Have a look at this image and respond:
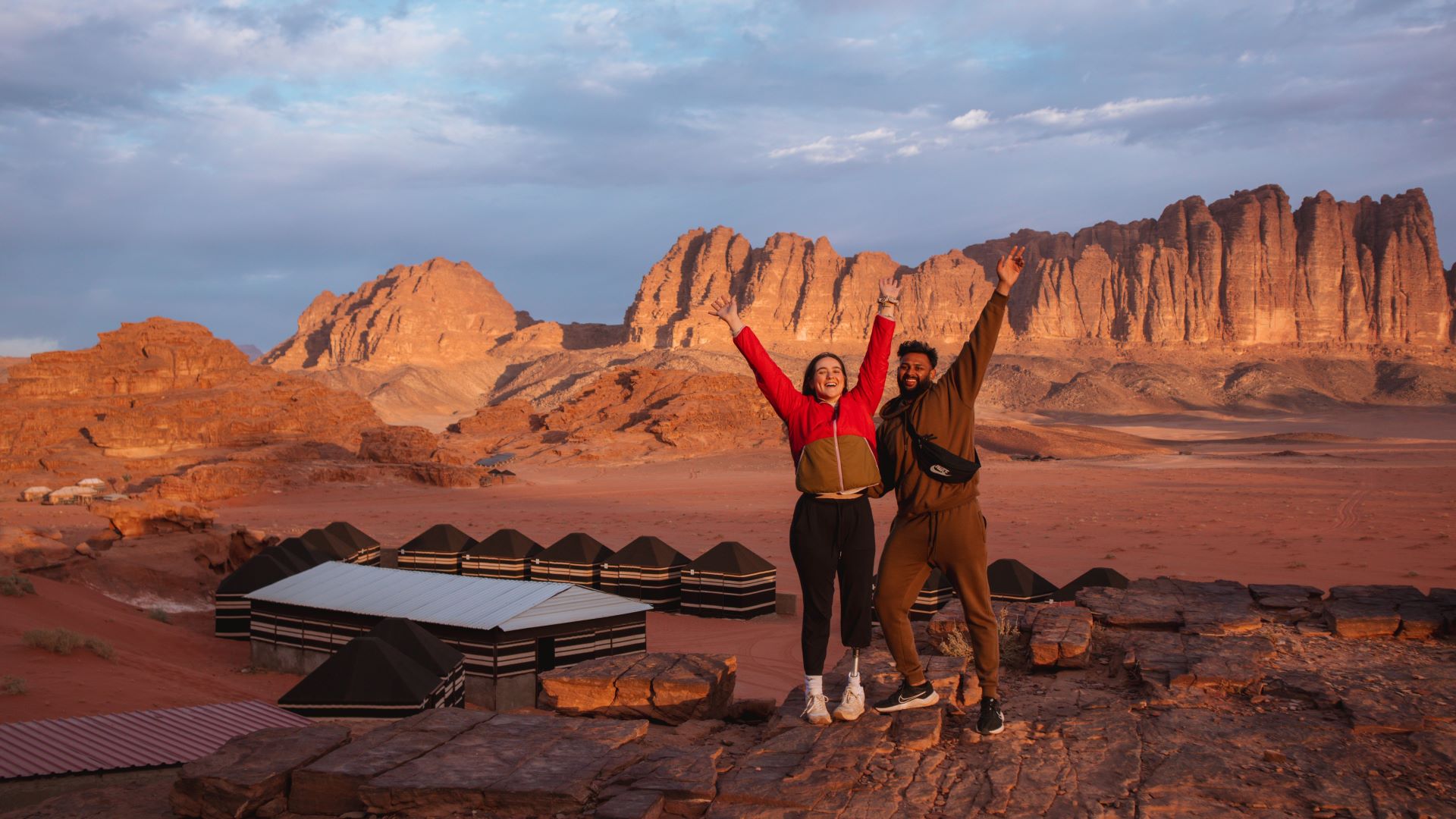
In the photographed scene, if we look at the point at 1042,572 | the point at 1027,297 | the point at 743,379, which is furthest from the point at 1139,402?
the point at 1042,572

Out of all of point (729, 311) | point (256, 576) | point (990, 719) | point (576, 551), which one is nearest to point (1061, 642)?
point (990, 719)

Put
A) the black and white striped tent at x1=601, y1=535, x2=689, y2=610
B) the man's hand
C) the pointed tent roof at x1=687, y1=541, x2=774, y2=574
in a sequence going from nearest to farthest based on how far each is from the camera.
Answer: the man's hand < the pointed tent roof at x1=687, y1=541, x2=774, y2=574 < the black and white striped tent at x1=601, y1=535, x2=689, y2=610

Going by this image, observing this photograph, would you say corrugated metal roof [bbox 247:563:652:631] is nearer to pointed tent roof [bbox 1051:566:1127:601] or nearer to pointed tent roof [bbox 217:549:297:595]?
pointed tent roof [bbox 217:549:297:595]

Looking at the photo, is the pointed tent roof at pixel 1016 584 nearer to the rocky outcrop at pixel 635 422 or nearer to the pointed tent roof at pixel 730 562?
the pointed tent roof at pixel 730 562

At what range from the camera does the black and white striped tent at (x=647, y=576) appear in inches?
607

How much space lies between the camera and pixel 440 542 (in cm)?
1711

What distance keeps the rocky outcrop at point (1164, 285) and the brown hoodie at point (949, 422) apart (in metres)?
120

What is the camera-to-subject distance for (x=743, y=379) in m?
72.6

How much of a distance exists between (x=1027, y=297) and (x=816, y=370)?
145m

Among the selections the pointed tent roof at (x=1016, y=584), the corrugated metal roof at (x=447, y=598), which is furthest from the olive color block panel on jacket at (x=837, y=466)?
the pointed tent roof at (x=1016, y=584)

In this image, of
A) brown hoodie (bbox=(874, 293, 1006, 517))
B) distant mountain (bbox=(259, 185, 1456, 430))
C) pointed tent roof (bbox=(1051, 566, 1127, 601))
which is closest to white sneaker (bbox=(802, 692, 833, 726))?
brown hoodie (bbox=(874, 293, 1006, 517))

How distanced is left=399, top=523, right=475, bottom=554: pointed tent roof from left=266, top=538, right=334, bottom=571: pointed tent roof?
1.42 meters

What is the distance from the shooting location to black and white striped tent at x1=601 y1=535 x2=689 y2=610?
15.4 metres

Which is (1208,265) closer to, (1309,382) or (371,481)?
(1309,382)
